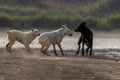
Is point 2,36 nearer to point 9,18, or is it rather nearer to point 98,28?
point 9,18

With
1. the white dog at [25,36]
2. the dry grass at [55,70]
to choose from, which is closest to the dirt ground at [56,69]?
the dry grass at [55,70]

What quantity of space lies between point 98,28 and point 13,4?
650 centimetres

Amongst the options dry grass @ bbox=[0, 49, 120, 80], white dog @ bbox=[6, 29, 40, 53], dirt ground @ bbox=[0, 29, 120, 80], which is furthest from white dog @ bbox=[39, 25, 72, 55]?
dry grass @ bbox=[0, 49, 120, 80]

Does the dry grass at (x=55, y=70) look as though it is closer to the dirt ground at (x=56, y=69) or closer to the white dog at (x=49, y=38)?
the dirt ground at (x=56, y=69)

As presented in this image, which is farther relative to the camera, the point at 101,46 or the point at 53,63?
the point at 101,46

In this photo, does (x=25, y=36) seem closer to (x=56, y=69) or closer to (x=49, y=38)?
(x=49, y=38)

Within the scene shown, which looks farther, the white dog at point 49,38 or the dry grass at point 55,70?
the white dog at point 49,38

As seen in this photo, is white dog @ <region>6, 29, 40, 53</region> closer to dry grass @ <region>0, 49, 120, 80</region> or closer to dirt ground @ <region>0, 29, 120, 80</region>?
dirt ground @ <region>0, 29, 120, 80</region>

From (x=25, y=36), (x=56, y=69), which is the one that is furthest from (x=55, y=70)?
(x=25, y=36)

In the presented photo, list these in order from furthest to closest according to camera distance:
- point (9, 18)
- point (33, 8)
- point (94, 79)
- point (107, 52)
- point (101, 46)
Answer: point (33, 8) < point (9, 18) < point (101, 46) < point (107, 52) < point (94, 79)

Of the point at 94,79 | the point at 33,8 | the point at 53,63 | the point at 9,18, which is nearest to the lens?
the point at 94,79

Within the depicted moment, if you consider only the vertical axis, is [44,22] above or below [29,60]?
above

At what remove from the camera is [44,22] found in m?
34.6

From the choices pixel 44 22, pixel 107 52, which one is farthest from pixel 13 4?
pixel 107 52
